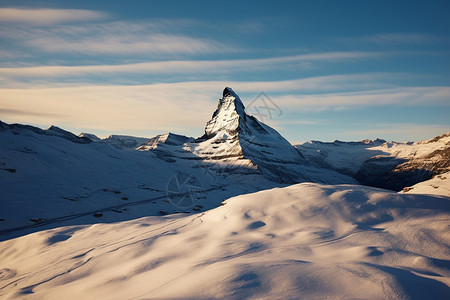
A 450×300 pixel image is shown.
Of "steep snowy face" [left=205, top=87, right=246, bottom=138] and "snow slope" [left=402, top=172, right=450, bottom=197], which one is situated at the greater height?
"steep snowy face" [left=205, top=87, right=246, bottom=138]

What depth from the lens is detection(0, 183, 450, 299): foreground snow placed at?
10.7 m

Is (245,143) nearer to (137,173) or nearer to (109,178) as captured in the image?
(137,173)

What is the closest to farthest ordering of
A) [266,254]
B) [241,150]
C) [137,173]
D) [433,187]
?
[266,254]
[433,187]
[137,173]
[241,150]

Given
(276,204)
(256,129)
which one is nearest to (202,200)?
(276,204)

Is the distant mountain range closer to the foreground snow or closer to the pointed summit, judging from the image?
the pointed summit

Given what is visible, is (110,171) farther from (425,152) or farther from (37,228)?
(425,152)

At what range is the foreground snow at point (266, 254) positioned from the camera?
1070 centimetres

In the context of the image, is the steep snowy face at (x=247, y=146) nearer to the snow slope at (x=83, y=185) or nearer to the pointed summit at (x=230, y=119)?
the pointed summit at (x=230, y=119)

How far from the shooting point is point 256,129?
170 m

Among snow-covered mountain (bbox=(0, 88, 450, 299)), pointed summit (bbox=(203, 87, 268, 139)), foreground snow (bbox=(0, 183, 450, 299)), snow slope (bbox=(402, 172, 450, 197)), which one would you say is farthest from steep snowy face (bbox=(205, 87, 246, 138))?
foreground snow (bbox=(0, 183, 450, 299))

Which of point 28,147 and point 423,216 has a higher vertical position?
point 28,147

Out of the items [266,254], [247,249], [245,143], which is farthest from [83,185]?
[245,143]

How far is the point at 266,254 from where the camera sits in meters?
15.0

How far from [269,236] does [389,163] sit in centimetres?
20493
